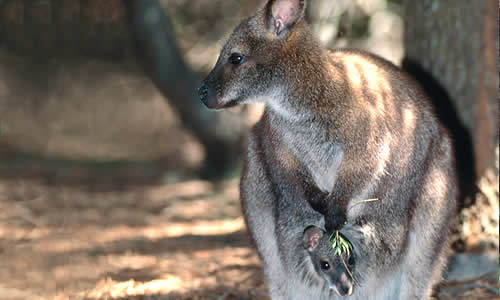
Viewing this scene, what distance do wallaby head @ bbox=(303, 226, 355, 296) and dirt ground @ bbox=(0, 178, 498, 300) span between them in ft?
2.42

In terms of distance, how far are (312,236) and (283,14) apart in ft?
3.79

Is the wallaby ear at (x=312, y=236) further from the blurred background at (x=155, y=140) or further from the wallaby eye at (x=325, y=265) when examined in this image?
the blurred background at (x=155, y=140)

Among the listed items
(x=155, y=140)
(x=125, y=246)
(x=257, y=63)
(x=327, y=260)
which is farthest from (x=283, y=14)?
(x=155, y=140)

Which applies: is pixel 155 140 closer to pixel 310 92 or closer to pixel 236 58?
pixel 236 58

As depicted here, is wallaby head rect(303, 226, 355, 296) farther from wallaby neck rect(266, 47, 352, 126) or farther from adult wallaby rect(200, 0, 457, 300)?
wallaby neck rect(266, 47, 352, 126)

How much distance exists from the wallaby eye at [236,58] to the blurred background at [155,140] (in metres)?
1.53

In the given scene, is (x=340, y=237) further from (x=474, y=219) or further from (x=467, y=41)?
(x=467, y=41)

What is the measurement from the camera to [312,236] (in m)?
2.88

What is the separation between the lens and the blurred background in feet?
11.6

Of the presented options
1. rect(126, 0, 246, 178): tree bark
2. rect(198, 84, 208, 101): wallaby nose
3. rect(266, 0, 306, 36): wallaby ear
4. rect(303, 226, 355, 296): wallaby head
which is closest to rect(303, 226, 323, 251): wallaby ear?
rect(303, 226, 355, 296): wallaby head

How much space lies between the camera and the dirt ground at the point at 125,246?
132 inches

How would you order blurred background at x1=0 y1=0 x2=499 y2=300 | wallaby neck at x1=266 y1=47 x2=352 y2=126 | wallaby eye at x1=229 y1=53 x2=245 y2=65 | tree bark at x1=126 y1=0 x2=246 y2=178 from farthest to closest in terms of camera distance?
tree bark at x1=126 y1=0 x2=246 y2=178
blurred background at x1=0 y1=0 x2=499 y2=300
wallaby eye at x1=229 y1=53 x2=245 y2=65
wallaby neck at x1=266 y1=47 x2=352 y2=126

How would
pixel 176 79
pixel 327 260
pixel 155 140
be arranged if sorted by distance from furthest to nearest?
1. pixel 155 140
2. pixel 176 79
3. pixel 327 260

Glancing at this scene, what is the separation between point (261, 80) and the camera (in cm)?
282
